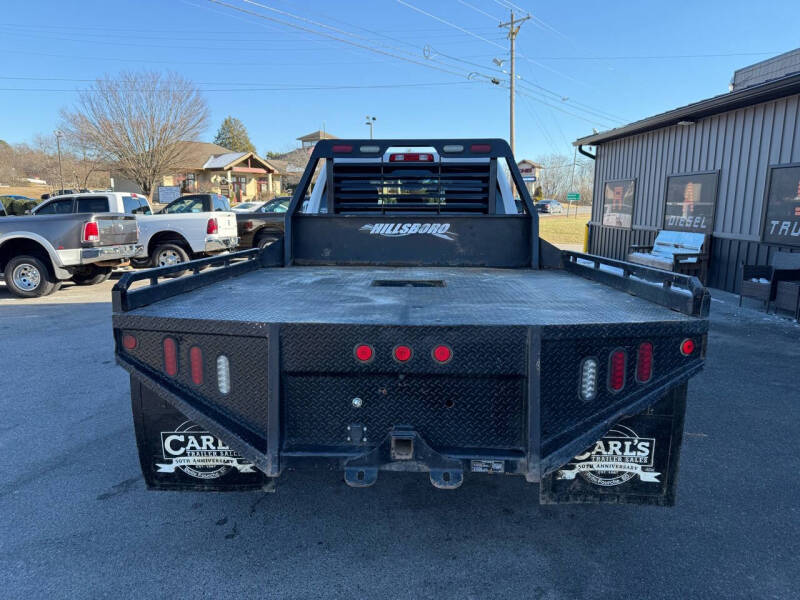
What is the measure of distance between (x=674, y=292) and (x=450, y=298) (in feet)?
3.74

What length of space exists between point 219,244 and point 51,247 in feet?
12.5

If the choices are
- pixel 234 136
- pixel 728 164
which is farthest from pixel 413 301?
pixel 234 136

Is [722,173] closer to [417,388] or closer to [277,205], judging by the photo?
[417,388]

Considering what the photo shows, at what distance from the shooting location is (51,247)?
977 cm

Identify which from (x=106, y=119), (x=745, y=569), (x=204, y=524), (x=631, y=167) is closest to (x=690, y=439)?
(x=745, y=569)

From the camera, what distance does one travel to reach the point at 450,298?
3.04 m

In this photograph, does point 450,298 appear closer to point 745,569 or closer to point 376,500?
point 376,500

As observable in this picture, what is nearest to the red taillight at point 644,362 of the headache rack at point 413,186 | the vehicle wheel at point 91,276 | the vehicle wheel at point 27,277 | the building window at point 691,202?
the headache rack at point 413,186

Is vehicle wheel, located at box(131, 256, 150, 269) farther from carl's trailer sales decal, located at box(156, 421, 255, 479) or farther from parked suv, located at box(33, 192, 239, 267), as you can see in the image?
carl's trailer sales decal, located at box(156, 421, 255, 479)

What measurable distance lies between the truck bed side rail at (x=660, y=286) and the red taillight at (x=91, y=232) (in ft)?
30.6

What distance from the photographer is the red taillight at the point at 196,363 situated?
2.42 m

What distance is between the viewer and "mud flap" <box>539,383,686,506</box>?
8.25ft

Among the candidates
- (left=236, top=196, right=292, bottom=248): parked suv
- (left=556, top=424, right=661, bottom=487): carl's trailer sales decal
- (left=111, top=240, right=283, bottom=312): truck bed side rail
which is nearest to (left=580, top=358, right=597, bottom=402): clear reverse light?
(left=556, top=424, right=661, bottom=487): carl's trailer sales decal

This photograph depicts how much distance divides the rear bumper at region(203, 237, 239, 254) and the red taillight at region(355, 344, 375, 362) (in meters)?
11.4
